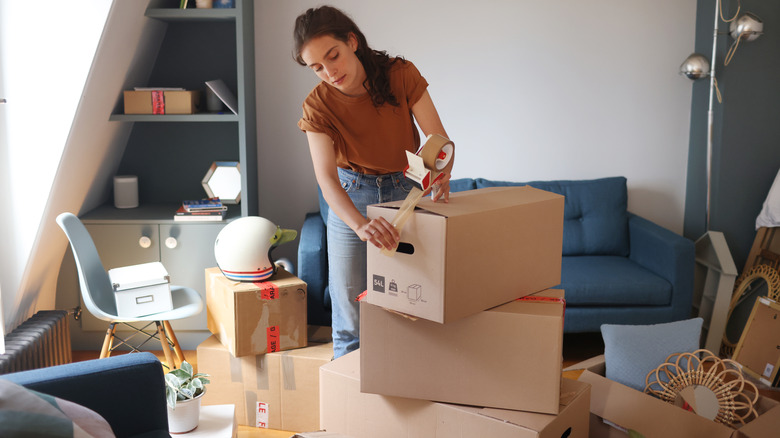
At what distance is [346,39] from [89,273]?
1.50m

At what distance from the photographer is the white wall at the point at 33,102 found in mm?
2465

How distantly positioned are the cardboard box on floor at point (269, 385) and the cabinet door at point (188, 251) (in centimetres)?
61

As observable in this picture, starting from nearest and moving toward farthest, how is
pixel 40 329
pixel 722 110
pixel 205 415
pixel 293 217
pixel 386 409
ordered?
1. pixel 386 409
2. pixel 205 415
3. pixel 40 329
4. pixel 722 110
5. pixel 293 217

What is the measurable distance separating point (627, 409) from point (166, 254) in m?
2.11

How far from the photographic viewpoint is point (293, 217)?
373 centimetres

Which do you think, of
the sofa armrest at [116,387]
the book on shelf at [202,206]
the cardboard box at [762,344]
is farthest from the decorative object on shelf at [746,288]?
the sofa armrest at [116,387]

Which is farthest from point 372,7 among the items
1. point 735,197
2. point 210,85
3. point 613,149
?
point 735,197

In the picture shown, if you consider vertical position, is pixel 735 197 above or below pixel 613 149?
below

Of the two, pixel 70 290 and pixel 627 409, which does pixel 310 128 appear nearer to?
pixel 627 409

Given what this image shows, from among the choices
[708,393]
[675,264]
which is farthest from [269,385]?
[675,264]

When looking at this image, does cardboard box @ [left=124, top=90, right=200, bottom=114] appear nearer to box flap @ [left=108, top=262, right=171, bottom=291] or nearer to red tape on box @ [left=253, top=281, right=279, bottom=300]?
box flap @ [left=108, top=262, right=171, bottom=291]

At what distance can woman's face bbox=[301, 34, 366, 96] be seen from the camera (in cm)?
179

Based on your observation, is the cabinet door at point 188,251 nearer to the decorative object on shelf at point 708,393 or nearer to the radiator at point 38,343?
the radiator at point 38,343

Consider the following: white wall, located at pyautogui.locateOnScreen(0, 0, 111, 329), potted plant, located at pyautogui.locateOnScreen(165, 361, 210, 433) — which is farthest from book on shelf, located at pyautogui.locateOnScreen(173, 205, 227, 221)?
potted plant, located at pyautogui.locateOnScreen(165, 361, 210, 433)
